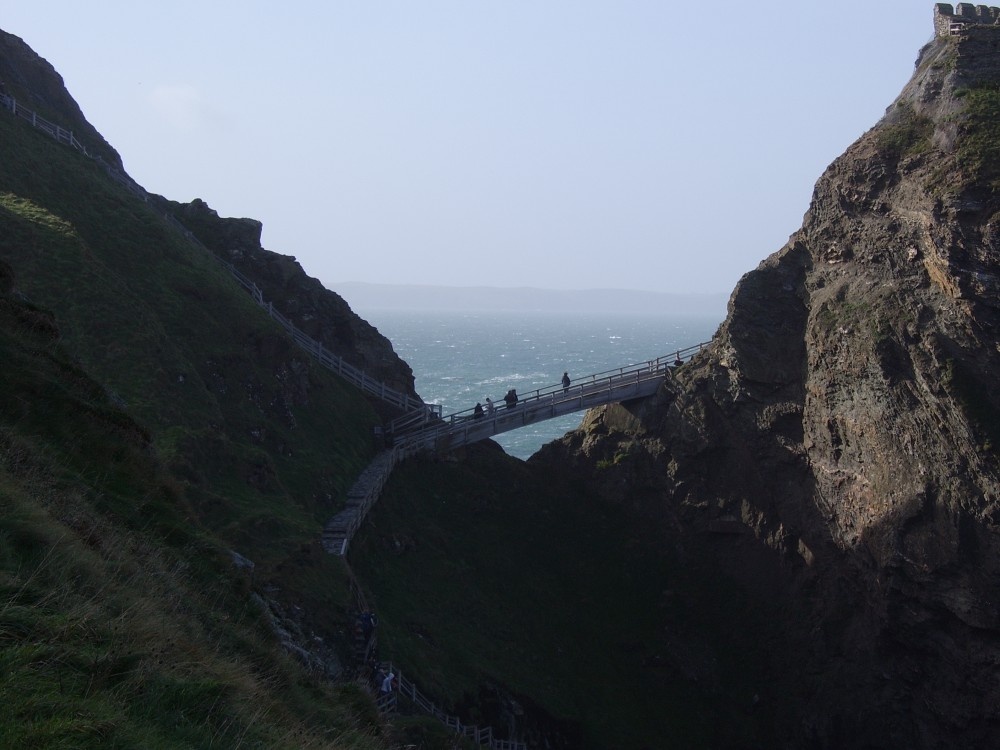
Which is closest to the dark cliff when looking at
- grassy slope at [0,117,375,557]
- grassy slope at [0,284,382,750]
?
grassy slope at [0,117,375,557]

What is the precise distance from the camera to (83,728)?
25.0ft

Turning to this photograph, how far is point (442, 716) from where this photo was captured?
2889 cm

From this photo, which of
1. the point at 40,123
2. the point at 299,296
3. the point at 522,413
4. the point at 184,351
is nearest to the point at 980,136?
the point at 522,413

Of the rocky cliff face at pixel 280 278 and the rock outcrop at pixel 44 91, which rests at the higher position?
the rock outcrop at pixel 44 91

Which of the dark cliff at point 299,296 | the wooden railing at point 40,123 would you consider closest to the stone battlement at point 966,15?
the dark cliff at point 299,296

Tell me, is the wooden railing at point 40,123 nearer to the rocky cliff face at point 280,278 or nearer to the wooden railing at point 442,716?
the rocky cliff face at point 280,278

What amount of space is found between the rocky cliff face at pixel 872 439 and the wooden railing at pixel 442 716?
13.0m

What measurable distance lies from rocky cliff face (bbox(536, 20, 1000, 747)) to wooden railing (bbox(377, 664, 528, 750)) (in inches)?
511

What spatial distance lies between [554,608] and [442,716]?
12.1 metres

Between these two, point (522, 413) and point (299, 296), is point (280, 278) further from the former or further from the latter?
point (522, 413)

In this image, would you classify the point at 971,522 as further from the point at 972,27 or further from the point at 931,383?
the point at 972,27

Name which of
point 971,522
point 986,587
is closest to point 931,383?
point 971,522

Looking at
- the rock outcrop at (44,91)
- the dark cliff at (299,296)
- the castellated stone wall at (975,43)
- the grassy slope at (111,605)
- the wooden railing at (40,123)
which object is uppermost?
the rock outcrop at (44,91)

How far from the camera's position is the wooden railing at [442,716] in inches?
1071
